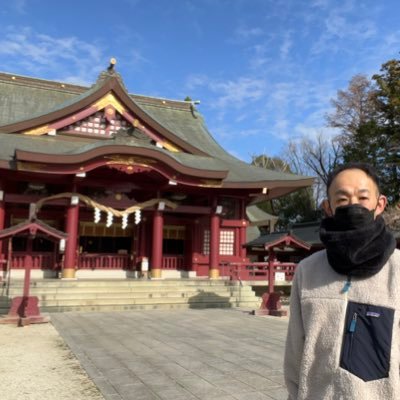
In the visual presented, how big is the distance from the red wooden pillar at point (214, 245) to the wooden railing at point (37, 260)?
567 centimetres

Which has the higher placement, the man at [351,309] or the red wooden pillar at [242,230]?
the red wooden pillar at [242,230]

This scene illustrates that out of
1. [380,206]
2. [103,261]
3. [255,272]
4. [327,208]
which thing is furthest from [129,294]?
[380,206]

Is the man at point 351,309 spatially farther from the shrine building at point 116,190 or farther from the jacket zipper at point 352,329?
the shrine building at point 116,190

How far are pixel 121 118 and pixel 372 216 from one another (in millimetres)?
16253

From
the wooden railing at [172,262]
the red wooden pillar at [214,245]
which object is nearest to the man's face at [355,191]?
the red wooden pillar at [214,245]

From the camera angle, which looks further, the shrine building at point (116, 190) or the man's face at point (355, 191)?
the shrine building at point (116, 190)

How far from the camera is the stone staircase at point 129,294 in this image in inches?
488

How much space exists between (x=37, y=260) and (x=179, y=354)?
10350mm

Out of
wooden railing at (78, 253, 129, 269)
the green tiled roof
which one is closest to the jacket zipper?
the green tiled roof

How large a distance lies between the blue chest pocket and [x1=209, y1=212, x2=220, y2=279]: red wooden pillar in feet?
47.3

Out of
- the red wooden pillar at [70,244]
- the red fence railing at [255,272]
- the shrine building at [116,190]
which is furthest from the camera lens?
the red fence railing at [255,272]

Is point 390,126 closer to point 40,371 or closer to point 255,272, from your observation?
point 255,272

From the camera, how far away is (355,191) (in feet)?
6.10

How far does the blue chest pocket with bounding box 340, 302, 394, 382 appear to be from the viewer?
1644 mm
